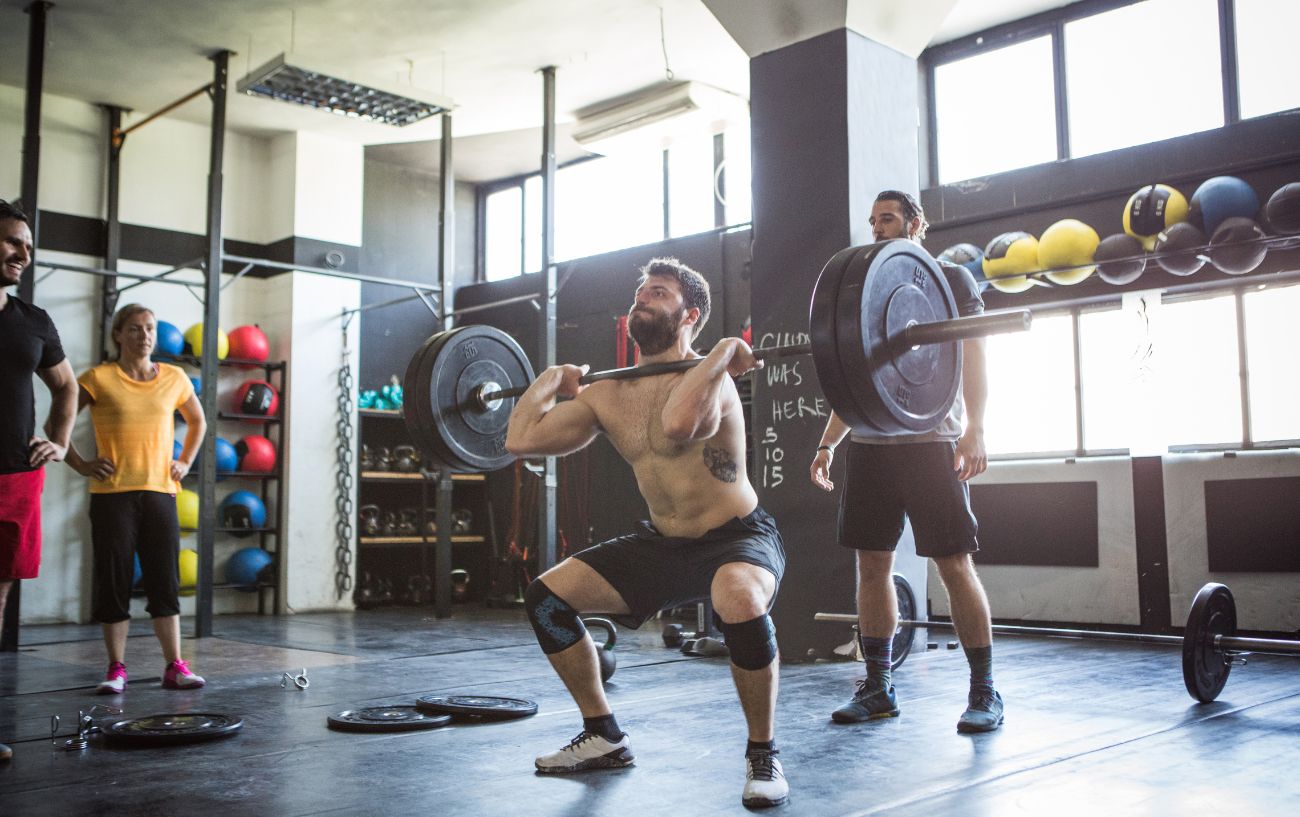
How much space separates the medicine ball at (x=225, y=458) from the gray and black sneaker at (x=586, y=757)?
5.24 meters

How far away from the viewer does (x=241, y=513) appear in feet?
23.4

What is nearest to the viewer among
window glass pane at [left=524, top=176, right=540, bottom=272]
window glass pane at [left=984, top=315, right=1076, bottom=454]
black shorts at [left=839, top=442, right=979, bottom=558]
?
black shorts at [left=839, top=442, right=979, bottom=558]

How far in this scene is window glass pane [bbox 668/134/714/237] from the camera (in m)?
7.43

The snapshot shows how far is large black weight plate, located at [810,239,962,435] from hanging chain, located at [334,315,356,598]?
19.9 feet

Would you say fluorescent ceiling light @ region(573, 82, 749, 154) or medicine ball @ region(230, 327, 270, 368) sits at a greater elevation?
fluorescent ceiling light @ region(573, 82, 749, 154)

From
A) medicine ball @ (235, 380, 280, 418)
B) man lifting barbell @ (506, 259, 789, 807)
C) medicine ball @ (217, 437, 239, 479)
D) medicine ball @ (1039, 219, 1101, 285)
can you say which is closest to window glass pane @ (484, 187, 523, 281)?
medicine ball @ (235, 380, 280, 418)

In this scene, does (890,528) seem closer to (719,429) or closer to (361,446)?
(719,429)

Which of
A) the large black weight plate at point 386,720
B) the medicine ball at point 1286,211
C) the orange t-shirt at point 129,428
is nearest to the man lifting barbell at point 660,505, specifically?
the large black weight plate at point 386,720

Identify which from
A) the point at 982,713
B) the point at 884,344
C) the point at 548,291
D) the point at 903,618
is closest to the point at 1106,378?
the point at 903,618

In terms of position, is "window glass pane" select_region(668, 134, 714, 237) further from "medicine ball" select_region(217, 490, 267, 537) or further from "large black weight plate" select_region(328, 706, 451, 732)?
"large black weight plate" select_region(328, 706, 451, 732)

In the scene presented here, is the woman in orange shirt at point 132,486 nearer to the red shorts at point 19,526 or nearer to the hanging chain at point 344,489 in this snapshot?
the red shorts at point 19,526

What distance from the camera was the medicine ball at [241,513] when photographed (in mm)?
7145

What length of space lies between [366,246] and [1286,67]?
599 centimetres

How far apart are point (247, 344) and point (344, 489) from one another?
1.22 metres
